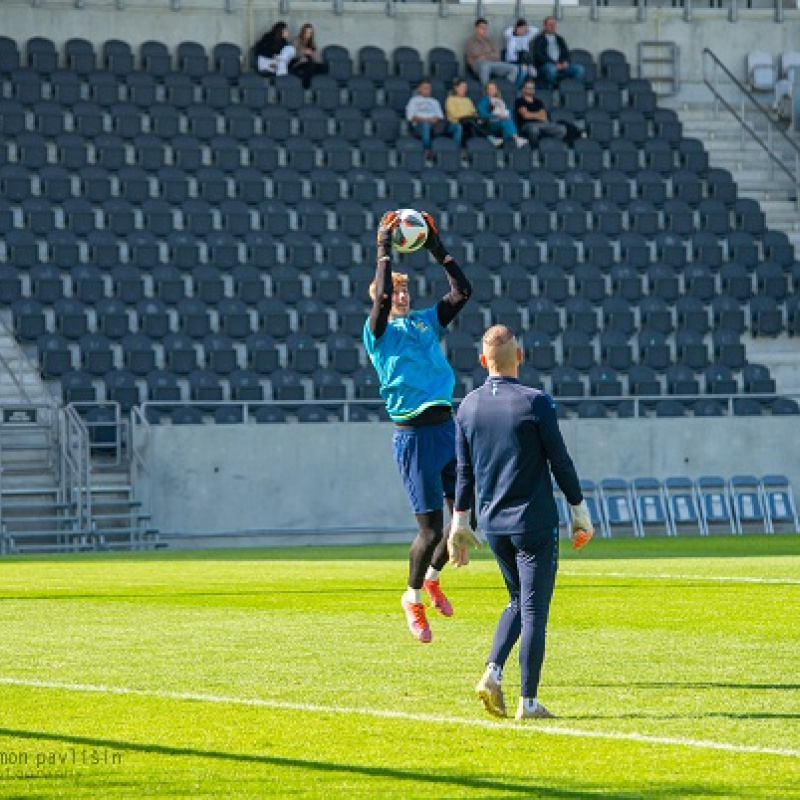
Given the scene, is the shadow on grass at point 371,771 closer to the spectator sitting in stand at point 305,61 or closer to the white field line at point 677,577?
the white field line at point 677,577

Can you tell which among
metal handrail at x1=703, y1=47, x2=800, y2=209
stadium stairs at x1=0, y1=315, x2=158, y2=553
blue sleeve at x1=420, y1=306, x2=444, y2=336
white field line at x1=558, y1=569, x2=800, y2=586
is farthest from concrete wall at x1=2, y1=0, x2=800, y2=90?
blue sleeve at x1=420, y1=306, x2=444, y2=336

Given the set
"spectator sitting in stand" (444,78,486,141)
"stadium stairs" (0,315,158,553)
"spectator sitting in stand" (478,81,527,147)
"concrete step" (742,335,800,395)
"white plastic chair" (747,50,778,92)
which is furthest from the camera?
"white plastic chair" (747,50,778,92)

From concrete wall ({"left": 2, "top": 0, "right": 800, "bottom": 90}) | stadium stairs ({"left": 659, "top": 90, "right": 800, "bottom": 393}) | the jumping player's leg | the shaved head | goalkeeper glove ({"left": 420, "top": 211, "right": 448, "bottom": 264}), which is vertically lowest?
the jumping player's leg

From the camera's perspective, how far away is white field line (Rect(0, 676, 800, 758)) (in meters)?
7.76

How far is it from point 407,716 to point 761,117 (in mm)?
32241

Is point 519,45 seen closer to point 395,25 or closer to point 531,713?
point 395,25

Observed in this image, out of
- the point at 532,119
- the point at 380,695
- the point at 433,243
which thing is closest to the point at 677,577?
the point at 433,243

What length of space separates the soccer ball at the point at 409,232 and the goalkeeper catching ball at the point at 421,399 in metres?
0.06

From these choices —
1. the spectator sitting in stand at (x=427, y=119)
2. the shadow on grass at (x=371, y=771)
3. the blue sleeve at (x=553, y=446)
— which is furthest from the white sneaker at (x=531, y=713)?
the spectator sitting in stand at (x=427, y=119)

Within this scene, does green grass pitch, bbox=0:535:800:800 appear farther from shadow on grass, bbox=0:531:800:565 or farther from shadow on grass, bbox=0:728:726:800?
shadow on grass, bbox=0:531:800:565

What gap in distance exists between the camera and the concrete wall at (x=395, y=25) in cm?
3625

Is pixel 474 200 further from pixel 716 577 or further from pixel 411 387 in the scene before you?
pixel 411 387

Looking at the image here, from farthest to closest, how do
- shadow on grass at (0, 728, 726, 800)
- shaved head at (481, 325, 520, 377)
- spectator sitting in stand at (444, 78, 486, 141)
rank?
spectator sitting in stand at (444, 78, 486, 141), shaved head at (481, 325, 520, 377), shadow on grass at (0, 728, 726, 800)

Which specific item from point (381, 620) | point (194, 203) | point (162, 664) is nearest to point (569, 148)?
point (194, 203)
